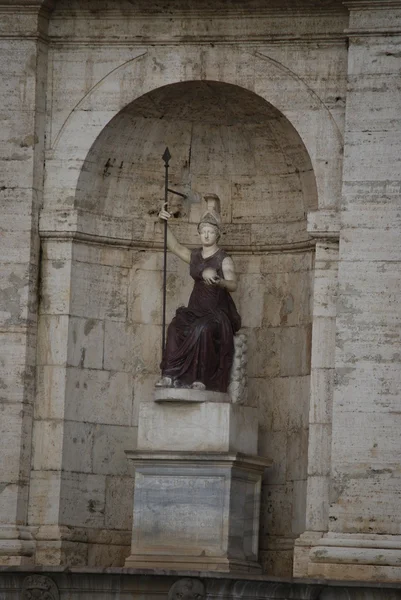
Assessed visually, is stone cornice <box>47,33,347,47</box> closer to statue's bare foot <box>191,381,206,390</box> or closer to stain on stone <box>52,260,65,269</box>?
stain on stone <box>52,260,65,269</box>

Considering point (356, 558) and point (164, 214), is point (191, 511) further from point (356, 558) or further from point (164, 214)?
point (164, 214)

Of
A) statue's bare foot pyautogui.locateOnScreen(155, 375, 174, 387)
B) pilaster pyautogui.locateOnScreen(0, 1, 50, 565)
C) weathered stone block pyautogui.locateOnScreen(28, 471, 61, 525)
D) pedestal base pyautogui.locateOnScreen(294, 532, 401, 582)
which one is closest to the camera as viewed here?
pedestal base pyautogui.locateOnScreen(294, 532, 401, 582)

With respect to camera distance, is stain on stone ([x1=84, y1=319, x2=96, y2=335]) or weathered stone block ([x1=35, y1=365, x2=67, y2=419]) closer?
weathered stone block ([x1=35, y1=365, x2=67, y2=419])

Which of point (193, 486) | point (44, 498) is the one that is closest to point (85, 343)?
point (44, 498)

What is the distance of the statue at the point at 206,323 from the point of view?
77.7ft

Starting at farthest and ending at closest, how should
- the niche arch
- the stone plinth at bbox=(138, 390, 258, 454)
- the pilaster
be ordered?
the niche arch, the pilaster, the stone plinth at bbox=(138, 390, 258, 454)

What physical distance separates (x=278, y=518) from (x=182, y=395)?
6.35 feet

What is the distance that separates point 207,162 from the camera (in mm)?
25109

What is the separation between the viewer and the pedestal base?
22438 millimetres

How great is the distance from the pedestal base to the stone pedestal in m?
0.98

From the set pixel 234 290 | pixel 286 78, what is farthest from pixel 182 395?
pixel 286 78

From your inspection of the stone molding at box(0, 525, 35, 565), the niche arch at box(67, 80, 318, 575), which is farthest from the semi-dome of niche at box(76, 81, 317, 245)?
the stone molding at box(0, 525, 35, 565)

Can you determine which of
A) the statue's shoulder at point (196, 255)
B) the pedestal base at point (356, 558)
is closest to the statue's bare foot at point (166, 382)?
the statue's shoulder at point (196, 255)

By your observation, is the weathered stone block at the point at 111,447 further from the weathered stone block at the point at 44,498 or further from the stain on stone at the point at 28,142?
the stain on stone at the point at 28,142
